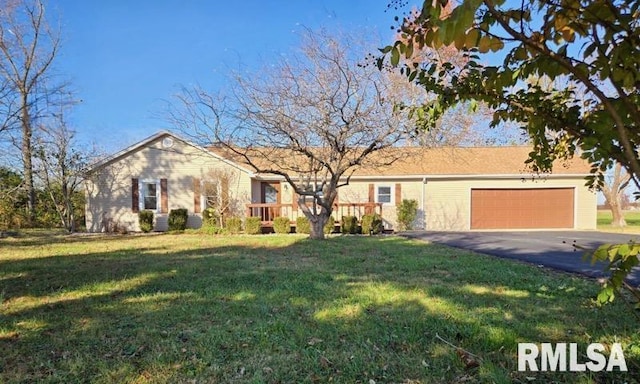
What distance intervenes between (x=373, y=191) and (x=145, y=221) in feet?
34.3

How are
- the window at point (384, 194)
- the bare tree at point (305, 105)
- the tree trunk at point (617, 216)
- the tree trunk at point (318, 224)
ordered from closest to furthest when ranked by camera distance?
the bare tree at point (305, 105) → the tree trunk at point (318, 224) → the window at point (384, 194) → the tree trunk at point (617, 216)

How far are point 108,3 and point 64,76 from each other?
1010 cm

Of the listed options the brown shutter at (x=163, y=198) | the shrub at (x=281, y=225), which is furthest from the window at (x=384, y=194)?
the brown shutter at (x=163, y=198)

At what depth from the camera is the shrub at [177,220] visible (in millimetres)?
16625

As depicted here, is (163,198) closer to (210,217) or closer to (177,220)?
(177,220)

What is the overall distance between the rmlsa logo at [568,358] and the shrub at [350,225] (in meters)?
12.2

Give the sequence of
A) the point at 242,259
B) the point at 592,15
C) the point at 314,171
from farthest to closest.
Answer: the point at 314,171, the point at 242,259, the point at 592,15

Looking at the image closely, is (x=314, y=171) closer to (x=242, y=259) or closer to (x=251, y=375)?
(x=242, y=259)

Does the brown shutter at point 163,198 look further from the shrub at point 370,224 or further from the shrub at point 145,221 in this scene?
the shrub at point 370,224

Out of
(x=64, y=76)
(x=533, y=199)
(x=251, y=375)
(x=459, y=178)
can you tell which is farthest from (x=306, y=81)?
(x=64, y=76)

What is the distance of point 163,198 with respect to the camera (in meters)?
17.6

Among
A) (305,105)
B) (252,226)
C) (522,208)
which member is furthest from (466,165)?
(305,105)

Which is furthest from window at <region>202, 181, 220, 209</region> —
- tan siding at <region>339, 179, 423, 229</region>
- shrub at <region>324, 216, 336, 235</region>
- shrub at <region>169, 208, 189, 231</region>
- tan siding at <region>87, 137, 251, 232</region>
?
tan siding at <region>339, 179, 423, 229</region>

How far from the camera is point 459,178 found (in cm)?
1847
